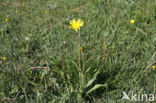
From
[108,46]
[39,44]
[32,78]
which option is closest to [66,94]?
[32,78]

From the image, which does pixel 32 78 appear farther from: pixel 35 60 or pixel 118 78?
pixel 118 78

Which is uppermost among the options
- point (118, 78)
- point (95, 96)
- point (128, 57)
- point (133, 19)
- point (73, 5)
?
point (73, 5)

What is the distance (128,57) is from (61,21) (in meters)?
1.16

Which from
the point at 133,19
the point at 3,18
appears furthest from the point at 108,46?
the point at 3,18

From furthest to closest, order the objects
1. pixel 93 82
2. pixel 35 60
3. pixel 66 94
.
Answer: pixel 35 60 < pixel 93 82 < pixel 66 94

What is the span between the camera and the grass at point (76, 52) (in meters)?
1.39

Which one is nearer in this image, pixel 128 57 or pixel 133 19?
pixel 128 57

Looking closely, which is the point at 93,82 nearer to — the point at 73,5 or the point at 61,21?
the point at 61,21

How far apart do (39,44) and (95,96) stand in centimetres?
103

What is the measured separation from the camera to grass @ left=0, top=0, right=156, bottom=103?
139 cm

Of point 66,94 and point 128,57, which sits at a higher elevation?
point 128,57

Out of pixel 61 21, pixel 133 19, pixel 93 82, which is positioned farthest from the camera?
pixel 61 21

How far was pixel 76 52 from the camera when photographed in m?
1.62

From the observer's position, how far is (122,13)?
2.29 meters
